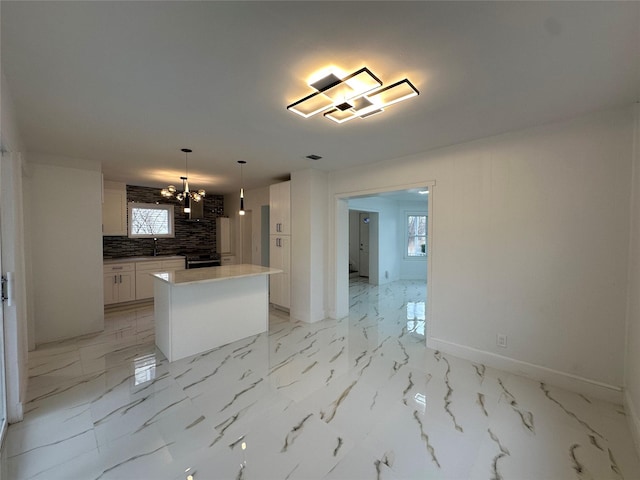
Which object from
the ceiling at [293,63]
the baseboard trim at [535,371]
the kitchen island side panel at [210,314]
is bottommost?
the baseboard trim at [535,371]

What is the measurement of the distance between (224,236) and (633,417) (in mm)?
7093

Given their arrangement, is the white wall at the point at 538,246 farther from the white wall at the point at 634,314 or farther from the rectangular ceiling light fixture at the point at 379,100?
the rectangular ceiling light fixture at the point at 379,100

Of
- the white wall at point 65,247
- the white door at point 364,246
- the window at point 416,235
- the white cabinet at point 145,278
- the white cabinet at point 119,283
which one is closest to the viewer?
the white wall at point 65,247

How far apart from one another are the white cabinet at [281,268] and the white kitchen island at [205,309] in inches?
34.4

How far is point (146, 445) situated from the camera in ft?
5.97

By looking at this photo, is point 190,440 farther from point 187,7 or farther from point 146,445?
point 187,7

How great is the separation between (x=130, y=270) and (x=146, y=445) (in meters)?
4.31

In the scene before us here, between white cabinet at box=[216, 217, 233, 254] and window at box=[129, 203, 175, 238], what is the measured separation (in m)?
1.11

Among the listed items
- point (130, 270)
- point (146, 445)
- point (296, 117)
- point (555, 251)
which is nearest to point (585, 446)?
point (555, 251)

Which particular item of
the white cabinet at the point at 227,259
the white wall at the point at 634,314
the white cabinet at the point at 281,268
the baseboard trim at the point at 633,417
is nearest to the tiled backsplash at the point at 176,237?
the white cabinet at the point at 227,259

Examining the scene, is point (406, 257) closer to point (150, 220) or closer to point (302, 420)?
point (302, 420)

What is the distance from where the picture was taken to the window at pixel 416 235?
8.27 meters

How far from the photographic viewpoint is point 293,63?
1657 mm

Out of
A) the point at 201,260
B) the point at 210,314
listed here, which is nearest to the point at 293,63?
the point at 210,314
